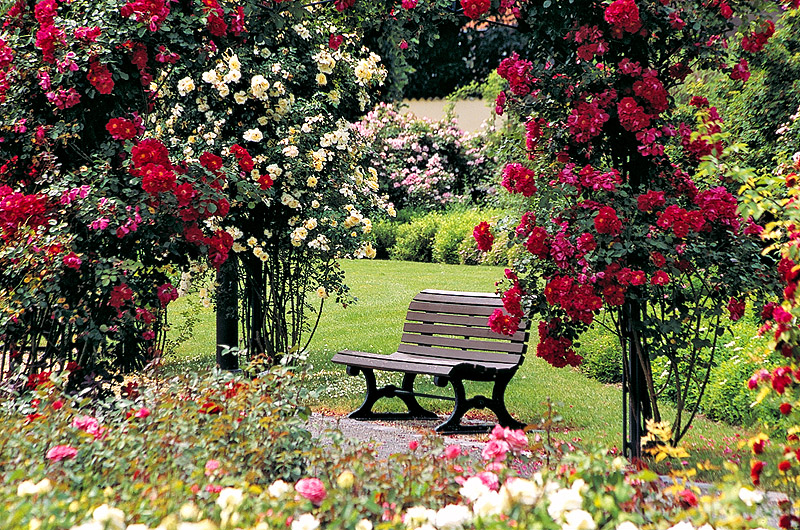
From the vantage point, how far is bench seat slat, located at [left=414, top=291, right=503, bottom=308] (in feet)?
19.3

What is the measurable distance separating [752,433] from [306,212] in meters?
3.17

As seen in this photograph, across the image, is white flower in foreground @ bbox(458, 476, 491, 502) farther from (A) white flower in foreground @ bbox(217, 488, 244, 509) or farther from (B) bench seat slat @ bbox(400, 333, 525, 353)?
(B) bench seat slat @ bbox(400, 333, 525, 353)

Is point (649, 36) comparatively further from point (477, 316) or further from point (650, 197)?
point (477, 316)

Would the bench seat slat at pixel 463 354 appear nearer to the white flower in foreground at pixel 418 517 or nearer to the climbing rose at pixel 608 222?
the climbing rose at pixel 608 222

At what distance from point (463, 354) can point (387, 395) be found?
1.92 feet

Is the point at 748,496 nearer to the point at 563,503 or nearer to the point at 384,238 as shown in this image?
the point at 563,503

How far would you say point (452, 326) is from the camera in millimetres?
5988

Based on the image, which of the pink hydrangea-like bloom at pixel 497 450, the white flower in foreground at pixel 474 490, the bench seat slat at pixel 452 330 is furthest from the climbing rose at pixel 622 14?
the bench seat slat at pixel 452 330

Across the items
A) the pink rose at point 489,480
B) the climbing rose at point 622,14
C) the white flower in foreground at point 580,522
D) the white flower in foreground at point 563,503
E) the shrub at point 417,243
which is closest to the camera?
the white flower in foreground at point 580,522

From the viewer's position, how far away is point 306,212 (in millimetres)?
5895

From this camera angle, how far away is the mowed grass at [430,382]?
509 cm

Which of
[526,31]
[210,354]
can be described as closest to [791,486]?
[526,31]

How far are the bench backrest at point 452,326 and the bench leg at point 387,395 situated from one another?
324mm

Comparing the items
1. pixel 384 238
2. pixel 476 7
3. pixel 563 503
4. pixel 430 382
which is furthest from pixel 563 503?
pixel 384 238
